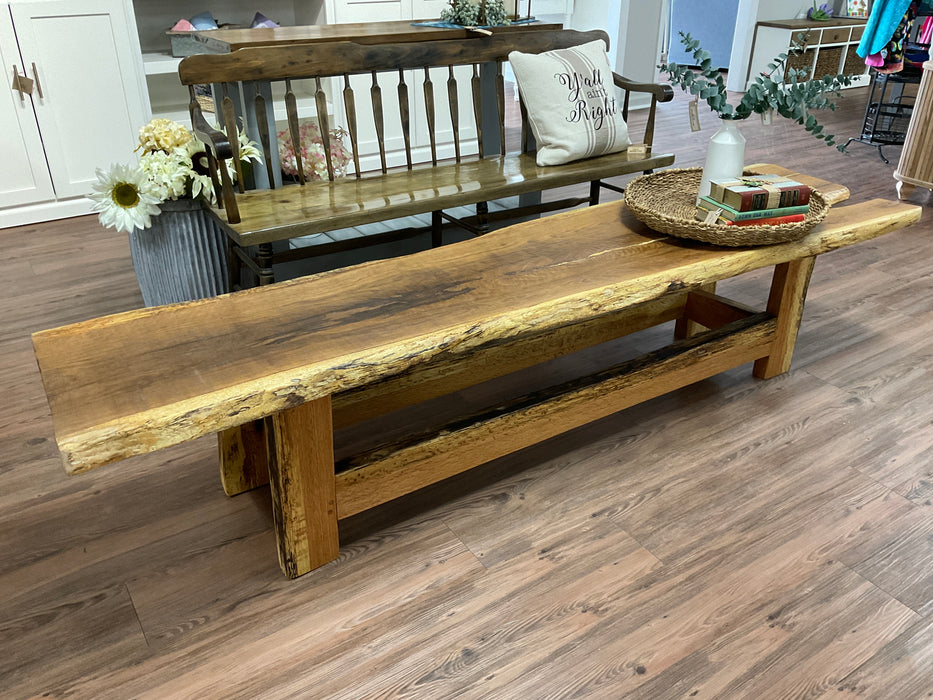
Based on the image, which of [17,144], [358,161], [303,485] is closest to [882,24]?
[358,161]

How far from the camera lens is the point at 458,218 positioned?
9.44ft

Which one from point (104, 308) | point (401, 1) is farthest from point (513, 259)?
point (401, 1)

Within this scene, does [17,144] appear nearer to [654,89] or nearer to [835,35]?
[654,89]

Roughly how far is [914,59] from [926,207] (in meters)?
1.31

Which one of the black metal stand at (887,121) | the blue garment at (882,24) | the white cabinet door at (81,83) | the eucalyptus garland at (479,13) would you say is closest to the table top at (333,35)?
the eucalyptus garland at (479,13)

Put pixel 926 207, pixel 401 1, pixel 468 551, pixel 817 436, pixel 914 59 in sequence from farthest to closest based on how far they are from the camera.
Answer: pixel 914 59 < pixel 401 1 < pixel 926 207 < pixel 817 436 < pixel 468 551

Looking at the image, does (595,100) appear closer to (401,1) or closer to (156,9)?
(401,1)

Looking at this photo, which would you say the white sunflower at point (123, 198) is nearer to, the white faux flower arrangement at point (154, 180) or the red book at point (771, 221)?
the white faux flower arrangement at point (154, 180)

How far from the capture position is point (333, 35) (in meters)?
2.93

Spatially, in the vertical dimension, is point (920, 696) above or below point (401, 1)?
below

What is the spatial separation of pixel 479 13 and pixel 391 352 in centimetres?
228

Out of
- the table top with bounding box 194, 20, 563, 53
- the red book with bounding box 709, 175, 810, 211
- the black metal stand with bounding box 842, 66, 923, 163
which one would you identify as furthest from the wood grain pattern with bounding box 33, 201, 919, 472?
the black metal stand with bounding box 842, 66, 923, 163

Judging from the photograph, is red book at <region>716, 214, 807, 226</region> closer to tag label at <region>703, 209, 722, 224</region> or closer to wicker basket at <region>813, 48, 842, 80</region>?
tag label at <region>703, 209, 722, 224</region>

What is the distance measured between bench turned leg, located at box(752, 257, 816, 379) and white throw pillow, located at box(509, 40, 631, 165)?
984 millimetres
